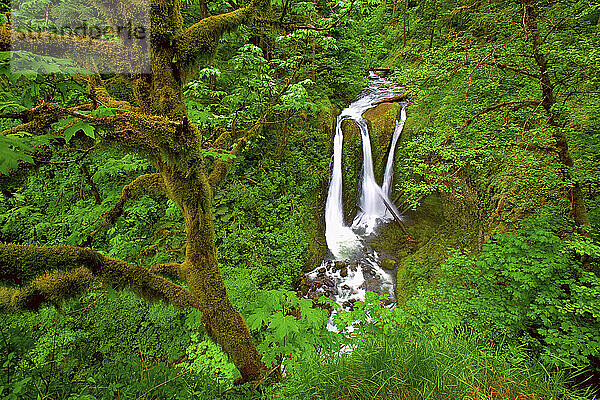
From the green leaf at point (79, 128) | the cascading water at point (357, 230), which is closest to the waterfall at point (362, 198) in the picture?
the cascading water at point (357, 230)

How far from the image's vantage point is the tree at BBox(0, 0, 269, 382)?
198 cm

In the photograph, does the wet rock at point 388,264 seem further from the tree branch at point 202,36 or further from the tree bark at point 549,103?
the tree branch at point 202,36

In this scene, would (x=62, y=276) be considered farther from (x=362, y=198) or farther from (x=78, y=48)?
(x=362, y=198)

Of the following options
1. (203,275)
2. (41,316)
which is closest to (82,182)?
(41,316)

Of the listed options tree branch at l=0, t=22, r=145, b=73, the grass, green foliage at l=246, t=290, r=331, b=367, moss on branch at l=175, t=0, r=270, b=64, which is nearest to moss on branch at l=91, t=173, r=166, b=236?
tree branch at l=0, t=22, r=145, b=73

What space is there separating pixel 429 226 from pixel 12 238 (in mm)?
10801

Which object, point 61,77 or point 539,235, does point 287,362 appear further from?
point 539,235

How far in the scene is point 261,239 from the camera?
23.7 feet

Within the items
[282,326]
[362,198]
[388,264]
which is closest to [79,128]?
[282,326]

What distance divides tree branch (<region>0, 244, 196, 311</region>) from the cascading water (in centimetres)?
533

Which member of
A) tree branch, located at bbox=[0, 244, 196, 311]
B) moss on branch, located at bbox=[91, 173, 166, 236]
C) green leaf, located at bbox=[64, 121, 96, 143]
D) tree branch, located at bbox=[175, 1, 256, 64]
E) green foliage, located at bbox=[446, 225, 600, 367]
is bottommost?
green foliage, located at bbox=[446, 225, 600, 367]

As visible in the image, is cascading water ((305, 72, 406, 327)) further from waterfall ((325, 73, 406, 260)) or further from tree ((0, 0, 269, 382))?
tree ((0, 0, 269, 382))

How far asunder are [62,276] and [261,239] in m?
5.05

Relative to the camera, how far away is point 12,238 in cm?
530
